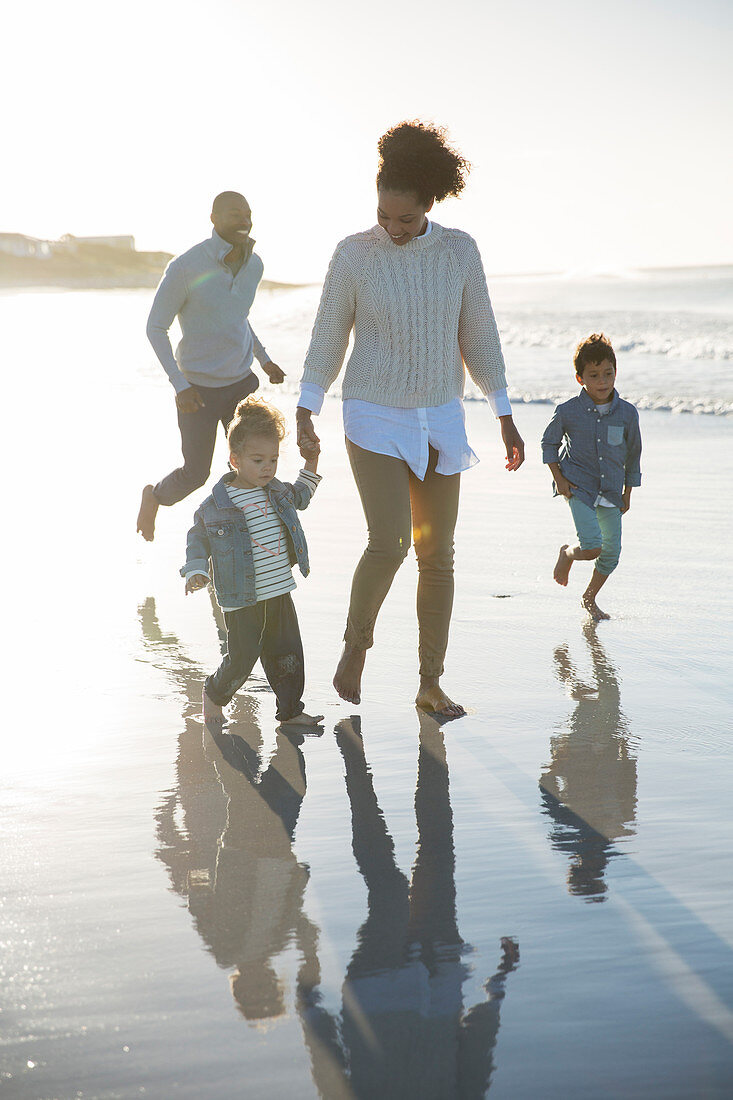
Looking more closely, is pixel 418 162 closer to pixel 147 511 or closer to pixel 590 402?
pixel 590 402

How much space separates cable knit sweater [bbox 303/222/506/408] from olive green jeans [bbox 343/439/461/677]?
9.6 inches

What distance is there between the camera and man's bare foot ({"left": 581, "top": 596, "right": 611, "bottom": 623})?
5.16m

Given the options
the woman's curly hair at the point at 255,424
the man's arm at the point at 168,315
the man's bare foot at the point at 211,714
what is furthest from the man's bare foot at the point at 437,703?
the man's arm at the point at 168,315

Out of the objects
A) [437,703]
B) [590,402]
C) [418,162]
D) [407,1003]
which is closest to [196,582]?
[437,703]

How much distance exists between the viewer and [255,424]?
12.4 feet

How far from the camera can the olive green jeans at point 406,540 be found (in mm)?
3875

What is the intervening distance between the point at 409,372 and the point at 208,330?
6.81 ft

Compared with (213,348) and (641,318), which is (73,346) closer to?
(641,318)

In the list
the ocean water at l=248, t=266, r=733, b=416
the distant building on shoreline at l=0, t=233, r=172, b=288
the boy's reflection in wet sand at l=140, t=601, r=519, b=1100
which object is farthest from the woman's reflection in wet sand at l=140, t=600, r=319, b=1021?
the distant building on shoreline at l=0, t=233, r=172, b=288

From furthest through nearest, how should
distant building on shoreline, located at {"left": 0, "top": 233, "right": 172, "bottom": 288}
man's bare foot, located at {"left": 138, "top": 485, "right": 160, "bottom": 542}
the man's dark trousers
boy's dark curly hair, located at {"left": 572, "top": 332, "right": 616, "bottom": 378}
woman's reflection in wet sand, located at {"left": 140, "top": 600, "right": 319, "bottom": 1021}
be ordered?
distant building on shoreline, located at {"left": 0, "top": 233, "right": 172, "bottom": 288}
man's bare foot, located at {"left": 138, "top": 485, "right": 160, "bottom": 542}
the man's dark trousers
boy's dark curly hair, located at {"left": 572, "top": 332, "right": 616, "bottom": 378}
woman's reflection in wet sand, located at {"left": 140, "top": 600, "right": 319, "bottom": 1021}

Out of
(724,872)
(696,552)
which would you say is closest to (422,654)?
(724,872)

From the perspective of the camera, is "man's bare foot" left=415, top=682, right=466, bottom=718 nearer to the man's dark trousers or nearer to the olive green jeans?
the olive green jeans

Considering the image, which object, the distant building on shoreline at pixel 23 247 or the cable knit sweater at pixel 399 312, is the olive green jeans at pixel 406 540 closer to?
the cable knit sweater at pixel 399 312

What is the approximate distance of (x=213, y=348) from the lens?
566 cm
